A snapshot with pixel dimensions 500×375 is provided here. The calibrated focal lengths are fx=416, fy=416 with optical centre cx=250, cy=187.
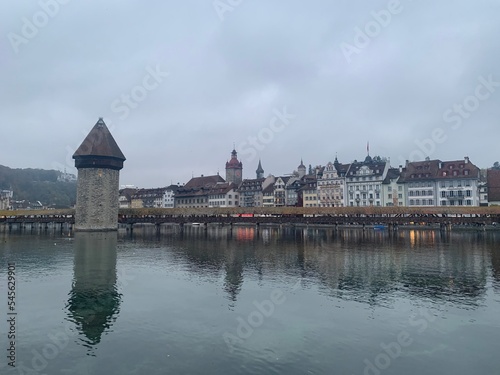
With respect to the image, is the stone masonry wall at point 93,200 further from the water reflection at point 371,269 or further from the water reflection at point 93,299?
the water reflection at point 93,299

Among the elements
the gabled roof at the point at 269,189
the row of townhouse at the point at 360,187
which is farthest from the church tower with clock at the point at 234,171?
the gabled roof at the point at 269,189

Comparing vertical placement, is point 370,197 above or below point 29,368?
above

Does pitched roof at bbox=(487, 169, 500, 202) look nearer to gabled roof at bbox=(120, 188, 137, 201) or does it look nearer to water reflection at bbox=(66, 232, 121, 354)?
water reflection at bbox=(66, 232, 121, 354)

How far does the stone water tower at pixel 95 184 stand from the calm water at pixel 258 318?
117ft

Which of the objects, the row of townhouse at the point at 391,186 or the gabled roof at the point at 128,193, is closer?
the row of townhouse at the point at 391,186

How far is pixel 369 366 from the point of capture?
10406mm

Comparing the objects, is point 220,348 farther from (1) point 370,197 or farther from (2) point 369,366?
(1) point 370,197

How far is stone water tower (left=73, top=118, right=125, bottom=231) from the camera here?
201 ft

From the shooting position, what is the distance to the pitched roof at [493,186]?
236 ft

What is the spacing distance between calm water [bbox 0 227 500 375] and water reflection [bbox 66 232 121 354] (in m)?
0.05

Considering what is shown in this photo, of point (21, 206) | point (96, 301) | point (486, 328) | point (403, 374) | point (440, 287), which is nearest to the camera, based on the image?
point (403, 374)

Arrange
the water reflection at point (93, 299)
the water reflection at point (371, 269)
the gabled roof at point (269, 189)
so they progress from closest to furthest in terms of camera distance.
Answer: the water reflection at point (93, 299) < the water reflection at point (371, 269) < the gabled roof at point (269, 189)

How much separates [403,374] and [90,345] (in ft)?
27.8

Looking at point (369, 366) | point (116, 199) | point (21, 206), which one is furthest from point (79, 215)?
point (21, 206)
